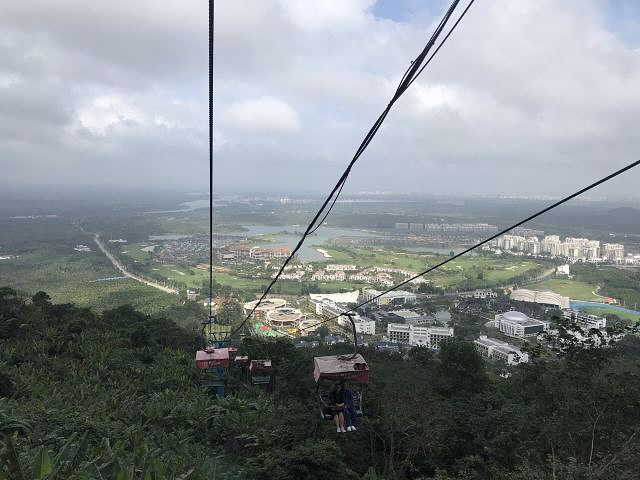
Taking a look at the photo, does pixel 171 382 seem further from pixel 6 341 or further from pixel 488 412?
pixel 488 412

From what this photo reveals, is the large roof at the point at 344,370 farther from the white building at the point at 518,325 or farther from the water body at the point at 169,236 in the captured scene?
the water body at the point at 169,236

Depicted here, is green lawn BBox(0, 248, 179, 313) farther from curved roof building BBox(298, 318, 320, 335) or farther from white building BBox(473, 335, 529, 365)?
white building BBox(473, 335, 529, 365)

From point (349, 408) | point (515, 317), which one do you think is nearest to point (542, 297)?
point (515, 317)

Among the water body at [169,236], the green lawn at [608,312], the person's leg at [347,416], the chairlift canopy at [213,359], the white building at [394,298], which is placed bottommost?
the white building at [394,298]

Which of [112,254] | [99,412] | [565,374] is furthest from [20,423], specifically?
[112,254]

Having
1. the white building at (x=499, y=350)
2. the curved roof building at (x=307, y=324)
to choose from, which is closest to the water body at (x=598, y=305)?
the white building at (x=499, y=350)

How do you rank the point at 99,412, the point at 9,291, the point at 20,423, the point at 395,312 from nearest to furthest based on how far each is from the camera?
the point at 20,423 < the point at 99,412 < the point at 9,291 < the point at 395,312

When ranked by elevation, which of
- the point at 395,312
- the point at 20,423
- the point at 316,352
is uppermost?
the point at 20,423
